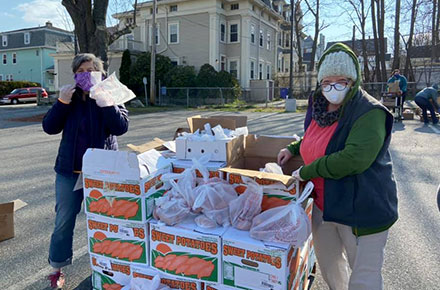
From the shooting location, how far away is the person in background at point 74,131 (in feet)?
8.61

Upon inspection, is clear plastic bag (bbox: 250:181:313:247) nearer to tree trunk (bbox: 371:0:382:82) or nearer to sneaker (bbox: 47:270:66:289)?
sneaker (bbox: 47:270:66:289)

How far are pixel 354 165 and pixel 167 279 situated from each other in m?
1.45

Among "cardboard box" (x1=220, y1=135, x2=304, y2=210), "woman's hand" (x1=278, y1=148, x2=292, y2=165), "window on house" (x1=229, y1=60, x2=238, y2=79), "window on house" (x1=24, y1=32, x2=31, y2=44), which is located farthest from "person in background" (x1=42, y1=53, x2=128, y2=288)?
"window on house" (x1=24, y1=32, x2=31, y2=44)

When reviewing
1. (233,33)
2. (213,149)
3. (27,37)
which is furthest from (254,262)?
(27,37)

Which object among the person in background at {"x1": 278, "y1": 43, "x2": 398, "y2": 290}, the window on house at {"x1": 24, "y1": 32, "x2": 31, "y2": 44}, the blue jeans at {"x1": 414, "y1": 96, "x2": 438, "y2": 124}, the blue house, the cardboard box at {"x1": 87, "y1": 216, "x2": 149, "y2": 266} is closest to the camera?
the person in background at {"x1": 278, "y1": 43, "x2": 398, "y2": 290}

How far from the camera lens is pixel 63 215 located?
2693 mm

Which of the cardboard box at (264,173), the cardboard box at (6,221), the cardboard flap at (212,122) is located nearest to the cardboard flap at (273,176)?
the cardboard box at (264,173)

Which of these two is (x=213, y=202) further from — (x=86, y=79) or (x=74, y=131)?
(x=86, y=79)

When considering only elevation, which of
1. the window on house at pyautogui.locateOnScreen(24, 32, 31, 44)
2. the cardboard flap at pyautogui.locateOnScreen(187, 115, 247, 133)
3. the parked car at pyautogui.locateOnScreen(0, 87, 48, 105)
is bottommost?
the cardboard flap at pyautogui.locateOnScreen(187, 115, 247, 133)

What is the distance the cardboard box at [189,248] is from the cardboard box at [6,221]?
2.13m

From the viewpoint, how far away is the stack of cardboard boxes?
6.83ft

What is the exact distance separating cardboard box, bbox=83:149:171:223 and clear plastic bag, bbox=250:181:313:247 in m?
0.78

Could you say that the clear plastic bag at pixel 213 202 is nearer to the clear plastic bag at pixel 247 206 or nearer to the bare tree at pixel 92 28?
the clear plastic bag at pixel 247 206

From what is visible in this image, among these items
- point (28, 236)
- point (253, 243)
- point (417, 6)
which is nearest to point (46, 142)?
point (28, 236)
